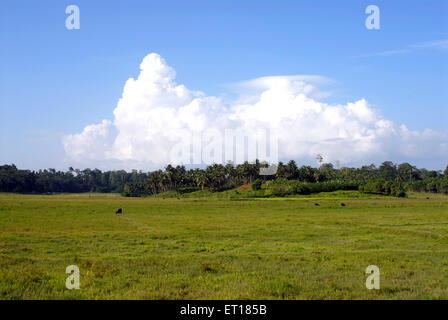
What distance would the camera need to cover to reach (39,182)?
17550 centimetres

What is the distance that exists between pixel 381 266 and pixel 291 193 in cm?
9474

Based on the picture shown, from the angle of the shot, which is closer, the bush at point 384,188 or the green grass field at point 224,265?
the green grass field at point 224,265

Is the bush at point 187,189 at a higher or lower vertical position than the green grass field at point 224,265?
lower

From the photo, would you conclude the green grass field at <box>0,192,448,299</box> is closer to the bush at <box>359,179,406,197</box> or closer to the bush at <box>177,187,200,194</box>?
the bush at <box>359,179,406,197</box>

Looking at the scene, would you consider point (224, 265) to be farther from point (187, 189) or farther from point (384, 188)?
point (187, 189)

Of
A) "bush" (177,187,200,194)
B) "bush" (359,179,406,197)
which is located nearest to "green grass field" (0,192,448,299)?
"bush" (359,179,406,197)

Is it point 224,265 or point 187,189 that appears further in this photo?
point 187,189

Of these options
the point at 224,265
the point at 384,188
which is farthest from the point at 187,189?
the point at 224,265

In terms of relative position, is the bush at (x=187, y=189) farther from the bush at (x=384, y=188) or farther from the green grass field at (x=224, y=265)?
the green grass field at (x=224, y=265)

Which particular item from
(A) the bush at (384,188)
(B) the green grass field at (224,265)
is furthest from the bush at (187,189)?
(B) the green grass field at (224,265)

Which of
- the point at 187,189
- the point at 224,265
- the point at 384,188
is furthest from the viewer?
the point at 187,189

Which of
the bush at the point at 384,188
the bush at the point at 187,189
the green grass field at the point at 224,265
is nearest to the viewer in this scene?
the green grass field at the point at 224,265

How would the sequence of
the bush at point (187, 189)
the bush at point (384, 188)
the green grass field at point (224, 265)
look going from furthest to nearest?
the bush at point (187, 189) < the bush at point (384, 188) < the green grass field at point (224, 265)
